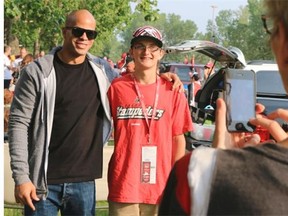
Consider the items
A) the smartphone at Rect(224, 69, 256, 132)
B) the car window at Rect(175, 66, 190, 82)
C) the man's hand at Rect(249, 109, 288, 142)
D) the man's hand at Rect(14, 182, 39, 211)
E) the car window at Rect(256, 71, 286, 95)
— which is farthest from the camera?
the car window at Rect(175, 66, 190, 82)

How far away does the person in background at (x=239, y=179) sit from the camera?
67.9 inches

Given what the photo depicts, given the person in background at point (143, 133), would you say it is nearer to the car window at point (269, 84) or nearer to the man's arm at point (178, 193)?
the man's arm at point (178, 193)

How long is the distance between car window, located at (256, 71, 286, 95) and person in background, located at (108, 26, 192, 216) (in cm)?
722

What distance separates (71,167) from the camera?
5.02 meters

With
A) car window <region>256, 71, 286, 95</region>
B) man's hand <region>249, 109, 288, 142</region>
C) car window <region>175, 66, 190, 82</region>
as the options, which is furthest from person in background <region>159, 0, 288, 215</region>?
car window <region>175, 66, 190, 82</region>

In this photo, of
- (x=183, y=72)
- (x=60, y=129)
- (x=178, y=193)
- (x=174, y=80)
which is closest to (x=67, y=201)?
(x=60, y=129)

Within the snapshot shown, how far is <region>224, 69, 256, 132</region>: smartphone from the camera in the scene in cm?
263

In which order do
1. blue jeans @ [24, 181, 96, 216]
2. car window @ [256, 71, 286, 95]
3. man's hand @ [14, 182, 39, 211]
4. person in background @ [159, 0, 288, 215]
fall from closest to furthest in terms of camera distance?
person in background @ [159, 0, 288, 215] → man's hand @ [14, 182, 39, 211] → blue jeans @ [24, 181, 96, 216] → car window @ [256, 71, 286, 95]

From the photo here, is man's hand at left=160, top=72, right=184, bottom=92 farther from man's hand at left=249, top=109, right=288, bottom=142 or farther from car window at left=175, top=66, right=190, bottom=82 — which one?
car window at left=175, top=66, right=190, bottom=82

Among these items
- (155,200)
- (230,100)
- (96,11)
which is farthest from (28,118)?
(96,11)

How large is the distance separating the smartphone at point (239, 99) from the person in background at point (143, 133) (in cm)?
102

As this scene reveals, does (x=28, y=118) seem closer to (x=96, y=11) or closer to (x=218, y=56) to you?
(x=218, y=56)

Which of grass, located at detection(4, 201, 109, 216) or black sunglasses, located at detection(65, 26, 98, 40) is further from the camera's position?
grass, located at detection(4, 201, 109, 216)

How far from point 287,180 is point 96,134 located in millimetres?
3448
